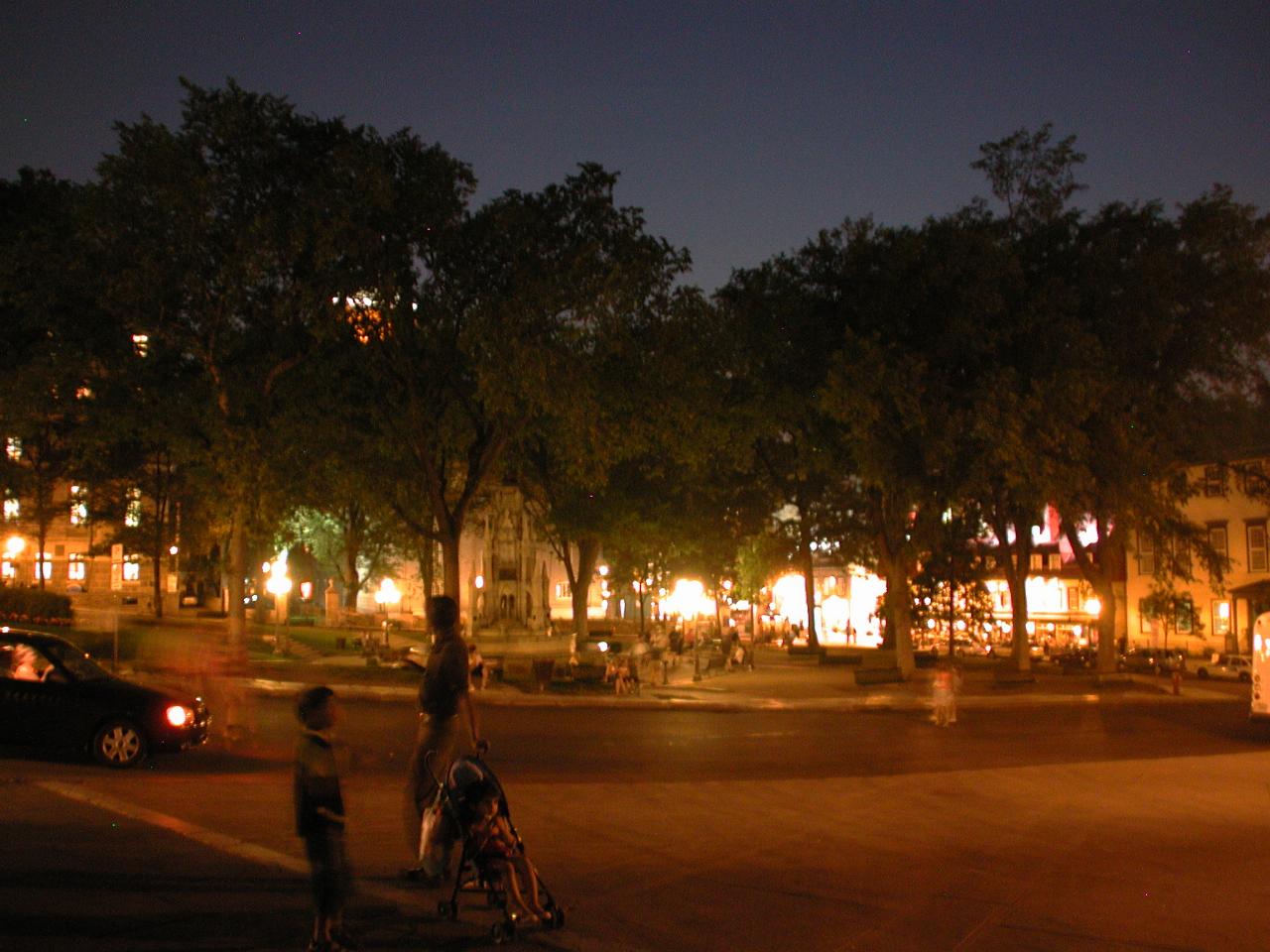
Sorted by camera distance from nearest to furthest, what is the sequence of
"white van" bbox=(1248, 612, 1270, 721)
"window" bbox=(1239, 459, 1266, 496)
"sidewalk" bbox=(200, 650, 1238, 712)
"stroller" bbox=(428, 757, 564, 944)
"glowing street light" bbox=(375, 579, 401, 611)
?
"stroller" bbox=(428, 757, 564, 944) < "white van" bbox=(1248, 612, 1270, 721) < "sidewalk" bbox=(200, 650, 1238, 712) < "window" bbox=(1239, 459, 1266, 496) < "glowing street light" bbox=(375, 579, 401, 611)

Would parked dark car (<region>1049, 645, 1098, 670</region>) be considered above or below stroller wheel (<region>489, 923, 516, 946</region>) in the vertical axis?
below

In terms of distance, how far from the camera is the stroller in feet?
23.2

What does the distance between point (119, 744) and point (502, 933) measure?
8463 millimetres

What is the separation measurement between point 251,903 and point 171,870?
3.54 feet

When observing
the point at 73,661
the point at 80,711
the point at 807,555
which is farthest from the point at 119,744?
the point at 807,555

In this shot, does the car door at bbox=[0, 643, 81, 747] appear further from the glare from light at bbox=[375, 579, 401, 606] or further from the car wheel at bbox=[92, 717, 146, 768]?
the glare from light at bbox=[375, 579, 401, 606]

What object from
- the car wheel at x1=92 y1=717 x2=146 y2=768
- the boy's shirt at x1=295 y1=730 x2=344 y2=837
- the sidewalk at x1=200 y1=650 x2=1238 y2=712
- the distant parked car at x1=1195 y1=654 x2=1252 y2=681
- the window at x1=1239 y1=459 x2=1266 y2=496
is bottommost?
the distant parked car at x1=1195 y1=654 x2=1252 y2=681

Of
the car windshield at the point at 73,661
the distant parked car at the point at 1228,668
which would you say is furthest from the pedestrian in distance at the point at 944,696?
the distant parked car at the point at 1228,668

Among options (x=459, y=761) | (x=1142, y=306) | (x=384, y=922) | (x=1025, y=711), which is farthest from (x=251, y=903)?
(x=1142, y=306)

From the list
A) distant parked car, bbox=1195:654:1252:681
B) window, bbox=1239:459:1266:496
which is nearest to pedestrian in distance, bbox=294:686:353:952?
window, bbox=1239:459:1266:496

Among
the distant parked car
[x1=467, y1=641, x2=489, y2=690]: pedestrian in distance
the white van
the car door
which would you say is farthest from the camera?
the distant parked car

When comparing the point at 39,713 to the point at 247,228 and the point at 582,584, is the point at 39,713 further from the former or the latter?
the point at 582,584

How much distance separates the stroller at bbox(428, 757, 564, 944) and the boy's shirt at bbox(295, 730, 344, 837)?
849mm

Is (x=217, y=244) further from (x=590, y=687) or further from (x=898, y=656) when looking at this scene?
(x=898, y=656)
